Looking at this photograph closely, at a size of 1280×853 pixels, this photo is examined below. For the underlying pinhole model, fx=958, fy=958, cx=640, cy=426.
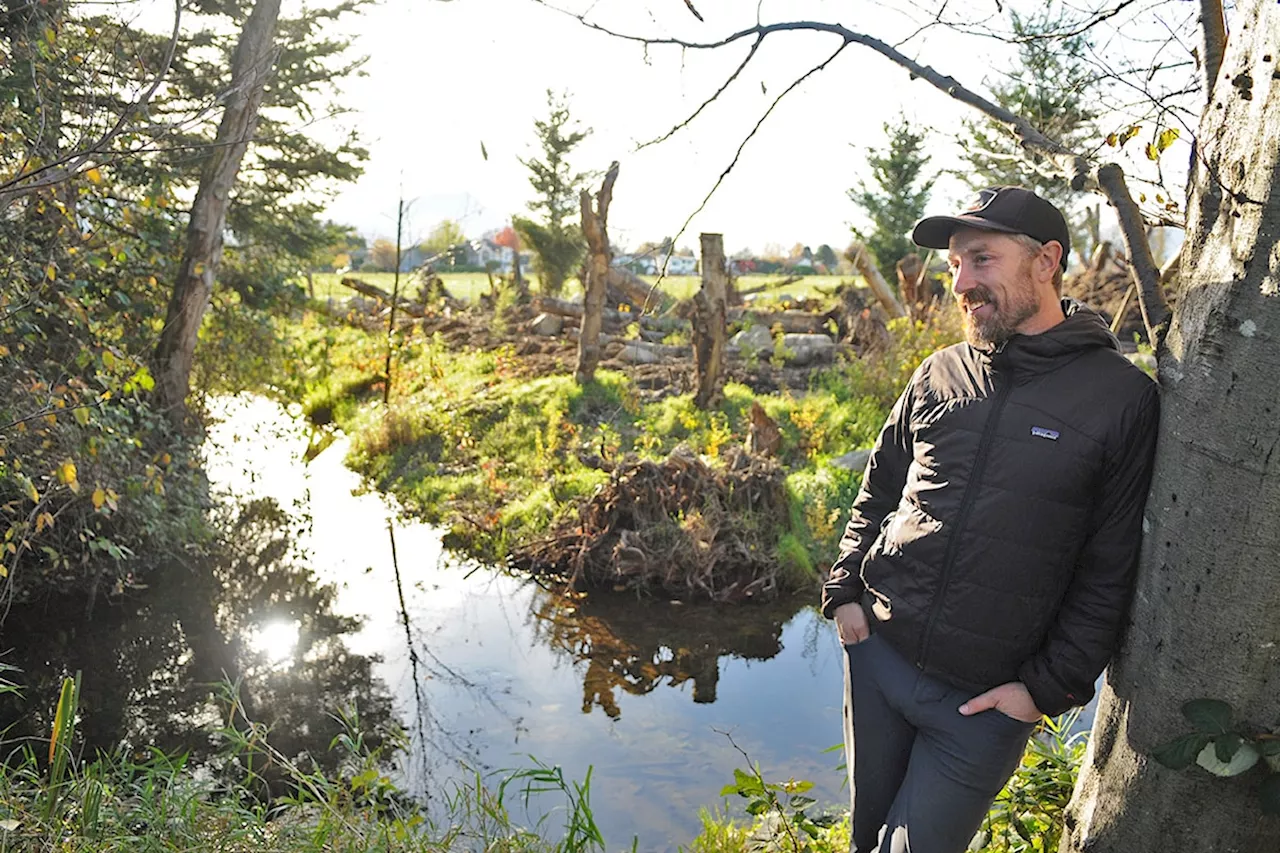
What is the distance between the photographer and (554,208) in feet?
75.9

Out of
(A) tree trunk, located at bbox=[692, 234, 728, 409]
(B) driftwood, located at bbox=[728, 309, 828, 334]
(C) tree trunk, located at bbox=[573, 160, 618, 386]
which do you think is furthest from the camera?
(B) driftwood, located at bbox=[728, 309, 828, 334]

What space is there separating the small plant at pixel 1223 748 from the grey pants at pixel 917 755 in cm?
39

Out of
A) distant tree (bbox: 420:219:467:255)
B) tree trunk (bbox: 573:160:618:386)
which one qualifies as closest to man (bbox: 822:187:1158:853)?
tree trunk (bbox: 573:160:618:386)

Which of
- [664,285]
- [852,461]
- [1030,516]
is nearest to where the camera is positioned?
[1030,516]

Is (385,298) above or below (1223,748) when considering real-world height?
above

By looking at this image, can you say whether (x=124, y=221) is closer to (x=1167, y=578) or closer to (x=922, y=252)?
(x=1167, y=578)

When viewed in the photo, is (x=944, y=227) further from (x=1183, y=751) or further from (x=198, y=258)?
(x=198, y=258)

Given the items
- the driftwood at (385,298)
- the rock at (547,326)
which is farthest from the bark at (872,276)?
the driftwood at (385,298)

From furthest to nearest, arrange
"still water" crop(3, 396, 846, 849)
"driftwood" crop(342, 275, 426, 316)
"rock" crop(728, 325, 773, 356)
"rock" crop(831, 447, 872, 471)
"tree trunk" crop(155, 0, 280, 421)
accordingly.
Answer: "driftwood" crop(342, 275, 426, 316), "rock" crop(728, 325, 773, 356), "rock" crop(831, 447, 872, 471), "tree trunk" crop(155, 0, 280, 421), "still water" crop(3, 396, 846, 849)

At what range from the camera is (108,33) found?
460 cm

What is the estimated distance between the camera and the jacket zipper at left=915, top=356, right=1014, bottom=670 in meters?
2.20

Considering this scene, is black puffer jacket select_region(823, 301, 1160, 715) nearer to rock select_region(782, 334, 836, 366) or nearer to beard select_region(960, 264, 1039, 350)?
beard select_region(960, 264, 1039, 350)

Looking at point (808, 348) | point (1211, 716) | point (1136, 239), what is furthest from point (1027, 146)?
point (808, 348)

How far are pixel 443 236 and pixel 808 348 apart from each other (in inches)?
595
